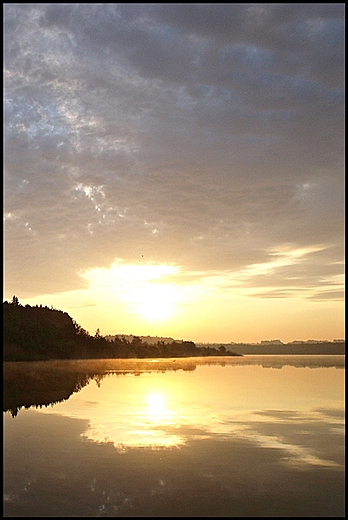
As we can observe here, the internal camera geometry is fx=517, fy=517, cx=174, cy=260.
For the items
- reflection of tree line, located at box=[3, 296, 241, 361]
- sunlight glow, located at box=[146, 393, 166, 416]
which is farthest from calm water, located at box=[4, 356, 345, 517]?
reflection of tree line, located at box=[3, 296, 241, 361]

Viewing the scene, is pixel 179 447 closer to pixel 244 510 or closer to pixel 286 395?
pixel 244 510

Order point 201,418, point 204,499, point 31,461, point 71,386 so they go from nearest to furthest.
Answer: 1. point 204,499
2. point 31,461
3. point 201,418
4. point 71,386

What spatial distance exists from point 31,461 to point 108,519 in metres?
7.47

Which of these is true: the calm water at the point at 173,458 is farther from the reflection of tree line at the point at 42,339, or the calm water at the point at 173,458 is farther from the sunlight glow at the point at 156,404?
the reflection of tree line at the point at 42,339

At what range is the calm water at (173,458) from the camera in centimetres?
1488

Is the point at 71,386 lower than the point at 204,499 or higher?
lower

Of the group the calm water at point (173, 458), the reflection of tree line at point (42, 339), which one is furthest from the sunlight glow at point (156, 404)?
the reflection of tree line at point (42, 339)

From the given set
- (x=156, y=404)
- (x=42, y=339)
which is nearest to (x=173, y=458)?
(x=156, y=404)

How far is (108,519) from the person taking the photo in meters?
13.5

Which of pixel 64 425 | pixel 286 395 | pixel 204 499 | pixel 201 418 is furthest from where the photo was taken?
pixel 286 395

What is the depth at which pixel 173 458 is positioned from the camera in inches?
792

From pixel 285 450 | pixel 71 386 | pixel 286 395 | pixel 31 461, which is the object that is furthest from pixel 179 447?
pixel 71 386

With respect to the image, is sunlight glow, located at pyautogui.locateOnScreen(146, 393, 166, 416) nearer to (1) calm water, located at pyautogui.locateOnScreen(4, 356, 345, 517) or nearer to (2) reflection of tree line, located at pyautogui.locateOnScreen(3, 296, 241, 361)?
(1) calm water, located at pyautogui.locateOnScreen(4, 356, 345, 517)

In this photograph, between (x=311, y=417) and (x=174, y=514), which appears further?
(x=311, y=417)
